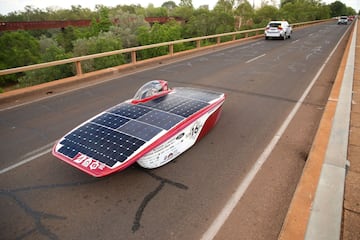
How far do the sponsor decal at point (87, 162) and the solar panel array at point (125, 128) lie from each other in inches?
2.2

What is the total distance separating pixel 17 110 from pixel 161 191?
18.6 feet

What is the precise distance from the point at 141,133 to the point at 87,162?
870mm

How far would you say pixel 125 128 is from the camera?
405 cm

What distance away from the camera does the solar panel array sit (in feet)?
11.8

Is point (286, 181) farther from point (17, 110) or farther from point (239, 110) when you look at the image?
point (17, 110)

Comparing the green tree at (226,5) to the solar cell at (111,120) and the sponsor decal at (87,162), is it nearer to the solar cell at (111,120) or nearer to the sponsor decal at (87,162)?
the solar cell at (111,120)

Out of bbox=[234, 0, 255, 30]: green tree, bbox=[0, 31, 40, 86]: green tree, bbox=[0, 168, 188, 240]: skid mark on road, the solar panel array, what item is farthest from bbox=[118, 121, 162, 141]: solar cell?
bbox=[234, 0, 255, 30]: green tree

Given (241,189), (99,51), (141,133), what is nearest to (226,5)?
(99,51)

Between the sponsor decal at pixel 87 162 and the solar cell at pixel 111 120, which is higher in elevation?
the solar cell at pixel 111 120

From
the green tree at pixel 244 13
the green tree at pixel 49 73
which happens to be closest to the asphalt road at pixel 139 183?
the green tree at pixel 49 73

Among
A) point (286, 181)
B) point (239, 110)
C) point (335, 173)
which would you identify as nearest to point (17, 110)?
point (239, 110)

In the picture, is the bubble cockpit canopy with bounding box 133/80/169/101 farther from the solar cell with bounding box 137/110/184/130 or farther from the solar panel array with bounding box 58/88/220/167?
the solar cell with bounding box 137/110/184/130

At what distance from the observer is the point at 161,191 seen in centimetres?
361

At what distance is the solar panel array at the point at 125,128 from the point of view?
3.59 metres
